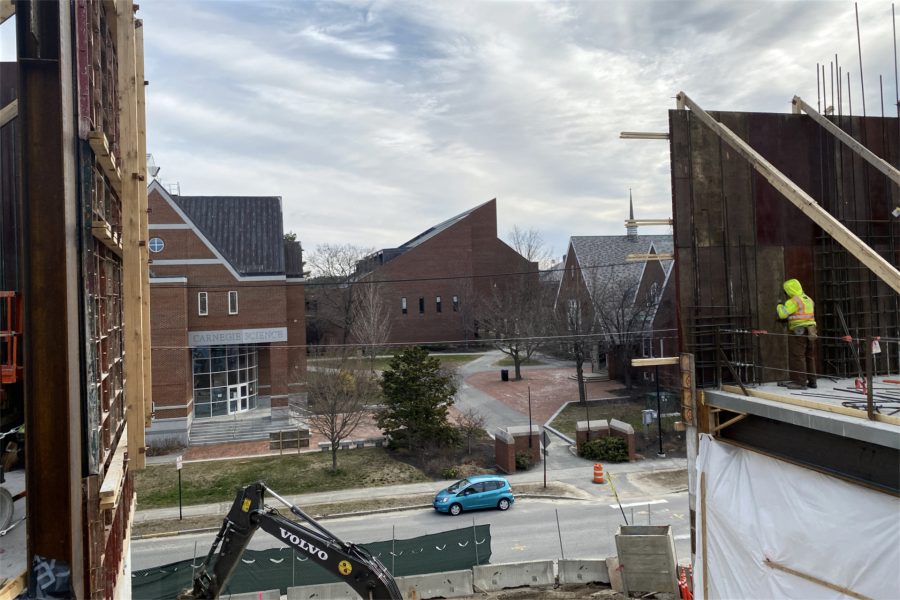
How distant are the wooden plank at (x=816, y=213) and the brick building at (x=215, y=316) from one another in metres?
23.9

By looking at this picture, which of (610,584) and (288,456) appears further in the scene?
(288,456)

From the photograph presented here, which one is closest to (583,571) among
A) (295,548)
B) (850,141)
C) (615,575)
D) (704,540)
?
(615,575)

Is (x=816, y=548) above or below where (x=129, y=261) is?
below

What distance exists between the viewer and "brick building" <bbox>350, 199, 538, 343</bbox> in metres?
54.5

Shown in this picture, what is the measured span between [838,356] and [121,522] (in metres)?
12.8

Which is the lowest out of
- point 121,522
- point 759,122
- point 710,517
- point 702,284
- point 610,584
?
point 610,584

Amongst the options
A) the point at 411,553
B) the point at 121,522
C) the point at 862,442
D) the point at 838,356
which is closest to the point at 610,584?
the point at 411,553

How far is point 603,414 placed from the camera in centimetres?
3184

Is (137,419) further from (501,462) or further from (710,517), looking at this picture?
(501,462)

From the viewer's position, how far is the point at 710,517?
980 cm

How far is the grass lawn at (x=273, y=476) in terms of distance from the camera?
21.3 m

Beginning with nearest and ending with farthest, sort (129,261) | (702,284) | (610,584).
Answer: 1. (129,261)
2. (702,284)
3. (610,584)

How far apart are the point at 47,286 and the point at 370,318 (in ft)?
123

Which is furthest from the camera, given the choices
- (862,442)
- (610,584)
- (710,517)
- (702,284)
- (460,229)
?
(460,229)
